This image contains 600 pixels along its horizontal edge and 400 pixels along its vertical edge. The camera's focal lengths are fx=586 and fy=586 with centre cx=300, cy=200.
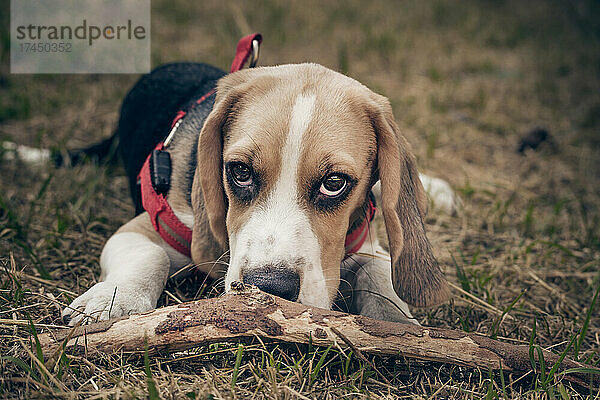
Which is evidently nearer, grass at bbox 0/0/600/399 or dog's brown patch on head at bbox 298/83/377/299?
grass at bbox 0/0/600/399

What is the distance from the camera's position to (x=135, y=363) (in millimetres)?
2689

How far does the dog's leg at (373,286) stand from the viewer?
3303 mm

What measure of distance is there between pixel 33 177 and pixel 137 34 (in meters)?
4.49

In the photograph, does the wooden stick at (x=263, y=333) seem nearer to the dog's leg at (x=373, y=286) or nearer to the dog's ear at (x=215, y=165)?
the dog's leg at (x=373, y=286)

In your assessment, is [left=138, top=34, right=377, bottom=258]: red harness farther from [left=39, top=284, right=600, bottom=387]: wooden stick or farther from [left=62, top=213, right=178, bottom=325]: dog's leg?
[left=39, top=284, right=600, bottom=387]: wooden stick

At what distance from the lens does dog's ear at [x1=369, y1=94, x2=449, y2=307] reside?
10.2 feet

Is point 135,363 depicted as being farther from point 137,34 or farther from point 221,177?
point 137,34

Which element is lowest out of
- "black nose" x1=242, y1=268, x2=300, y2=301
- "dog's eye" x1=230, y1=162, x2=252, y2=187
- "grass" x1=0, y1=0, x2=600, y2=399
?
"grass" x1=0, y1=0, x2=600, y2=399

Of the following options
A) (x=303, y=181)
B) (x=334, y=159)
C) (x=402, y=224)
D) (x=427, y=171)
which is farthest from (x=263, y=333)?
(x=427, y=171)

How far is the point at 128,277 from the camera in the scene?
3123 millimetres

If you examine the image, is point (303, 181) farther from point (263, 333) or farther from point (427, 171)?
point (427, 171)

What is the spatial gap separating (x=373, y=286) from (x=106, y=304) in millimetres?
1522

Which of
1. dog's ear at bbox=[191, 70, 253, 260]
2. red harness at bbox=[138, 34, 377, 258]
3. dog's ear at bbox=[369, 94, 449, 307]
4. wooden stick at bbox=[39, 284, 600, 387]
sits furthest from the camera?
red harness at bbox=[138, 34, 377, 258]

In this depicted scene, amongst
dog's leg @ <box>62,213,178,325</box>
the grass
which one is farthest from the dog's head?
the grass
